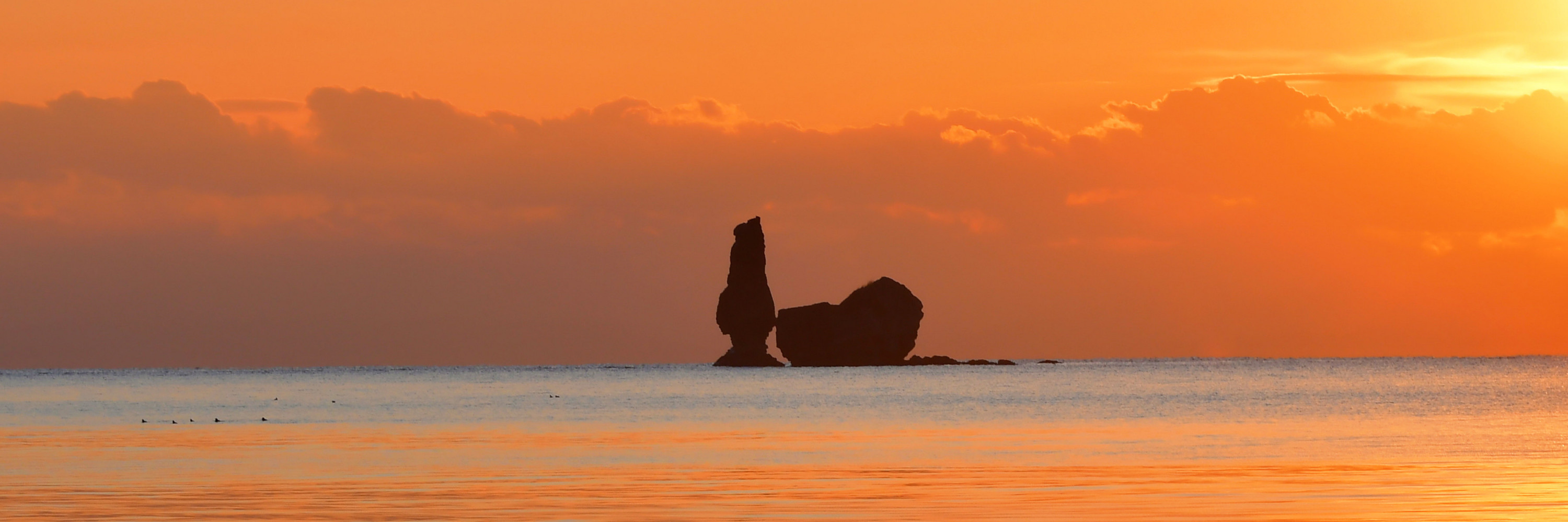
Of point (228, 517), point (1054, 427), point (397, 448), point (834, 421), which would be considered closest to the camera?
point (228, 517)

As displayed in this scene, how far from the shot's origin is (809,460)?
45.4m

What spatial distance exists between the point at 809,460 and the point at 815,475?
6042 mm

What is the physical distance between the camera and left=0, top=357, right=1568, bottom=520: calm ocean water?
3111 centimetres

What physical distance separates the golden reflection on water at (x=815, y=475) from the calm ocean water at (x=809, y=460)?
0.14 meters

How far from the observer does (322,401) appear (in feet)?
365

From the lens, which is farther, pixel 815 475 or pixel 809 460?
pixel 809 460

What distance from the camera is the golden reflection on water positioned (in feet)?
100

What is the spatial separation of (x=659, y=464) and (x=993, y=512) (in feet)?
52.8

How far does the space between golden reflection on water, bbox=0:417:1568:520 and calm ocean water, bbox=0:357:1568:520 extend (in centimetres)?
14

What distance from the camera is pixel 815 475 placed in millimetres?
39344

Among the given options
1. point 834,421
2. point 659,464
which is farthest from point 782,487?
point 834,421

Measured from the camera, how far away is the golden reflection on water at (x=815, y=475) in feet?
100

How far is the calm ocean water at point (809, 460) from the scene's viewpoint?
102 ft

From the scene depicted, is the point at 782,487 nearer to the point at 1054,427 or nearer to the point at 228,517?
the point at 228,517
